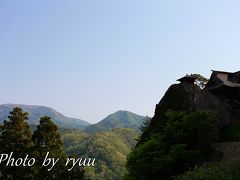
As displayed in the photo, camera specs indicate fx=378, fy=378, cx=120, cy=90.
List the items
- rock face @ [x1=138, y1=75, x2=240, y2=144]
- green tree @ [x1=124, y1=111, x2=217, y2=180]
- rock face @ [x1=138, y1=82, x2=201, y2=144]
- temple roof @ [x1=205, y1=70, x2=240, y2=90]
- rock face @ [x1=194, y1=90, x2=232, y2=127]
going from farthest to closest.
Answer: temple roof @ [x1=205, y1=70, x2=240, y2=90], rock face @ [x1=138, y1=82, x2=201, y2=144], rock face @ [x1=138, y1=75, x2=240, y2=144], rock face @ [x1=194, y1=90, x2=232, y2=127], green tree @ [x1=124, y1=111, x2=217, y2=180]

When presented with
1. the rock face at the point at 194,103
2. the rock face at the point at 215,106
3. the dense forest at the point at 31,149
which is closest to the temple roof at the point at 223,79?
the rock face at the point at 194,103

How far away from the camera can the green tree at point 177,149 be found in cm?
2808

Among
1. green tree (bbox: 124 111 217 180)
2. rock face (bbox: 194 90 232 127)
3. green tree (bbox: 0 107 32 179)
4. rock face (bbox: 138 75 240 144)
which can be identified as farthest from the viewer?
green tree (bbox: 0 107 32 179)

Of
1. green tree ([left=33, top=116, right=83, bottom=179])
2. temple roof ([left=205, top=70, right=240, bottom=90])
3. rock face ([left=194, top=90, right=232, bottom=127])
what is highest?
temple roof ([left=205, top=70, right=240, bottom=90])

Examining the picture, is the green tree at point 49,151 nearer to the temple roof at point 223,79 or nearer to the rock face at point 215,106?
the rock face at point 215,106

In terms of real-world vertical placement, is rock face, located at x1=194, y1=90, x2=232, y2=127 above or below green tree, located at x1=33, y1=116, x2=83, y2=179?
above

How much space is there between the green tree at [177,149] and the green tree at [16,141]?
1336 centimetres

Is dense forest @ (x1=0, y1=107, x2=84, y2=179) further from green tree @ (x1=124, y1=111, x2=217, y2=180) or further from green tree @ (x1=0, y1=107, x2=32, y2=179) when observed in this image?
green tree @ (x1=124, y1=111, x2=217, y2=180)

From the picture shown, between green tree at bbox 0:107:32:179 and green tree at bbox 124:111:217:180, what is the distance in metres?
13.4

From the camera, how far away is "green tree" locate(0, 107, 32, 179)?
38625mm

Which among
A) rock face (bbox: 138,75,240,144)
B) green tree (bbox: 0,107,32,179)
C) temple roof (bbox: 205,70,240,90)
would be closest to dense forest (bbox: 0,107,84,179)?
green tree (bbox: 0,107,32,179)

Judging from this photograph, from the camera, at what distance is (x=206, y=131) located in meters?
30.0

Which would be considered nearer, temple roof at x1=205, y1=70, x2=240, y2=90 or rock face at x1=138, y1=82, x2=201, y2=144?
rock face at x1=138, y1=82, x2=201, y2=144

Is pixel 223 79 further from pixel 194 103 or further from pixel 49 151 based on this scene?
pixel 49 151
